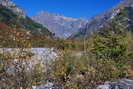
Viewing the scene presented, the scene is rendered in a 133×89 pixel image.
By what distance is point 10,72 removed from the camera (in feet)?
16.3

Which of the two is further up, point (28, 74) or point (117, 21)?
point (117, 21)

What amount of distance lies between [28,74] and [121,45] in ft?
17.3

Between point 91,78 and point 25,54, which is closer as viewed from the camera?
point 25,54

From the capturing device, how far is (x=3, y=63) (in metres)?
4.50

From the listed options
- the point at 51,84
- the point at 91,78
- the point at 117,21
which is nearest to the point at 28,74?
the point at 51,84

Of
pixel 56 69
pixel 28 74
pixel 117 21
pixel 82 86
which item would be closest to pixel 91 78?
pixel 82 86

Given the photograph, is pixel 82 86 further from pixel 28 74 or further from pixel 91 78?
pixel 28 74

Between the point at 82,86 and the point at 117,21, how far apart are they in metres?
4.95

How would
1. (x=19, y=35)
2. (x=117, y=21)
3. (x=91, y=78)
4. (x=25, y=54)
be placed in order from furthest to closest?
(x=117, y=21)
(x=91, y=78)
(x=19, y=35)
(x=25, y=54)

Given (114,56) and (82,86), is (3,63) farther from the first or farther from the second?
(114,56)

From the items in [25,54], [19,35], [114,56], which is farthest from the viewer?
[114,56]

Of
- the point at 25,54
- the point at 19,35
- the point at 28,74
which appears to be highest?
the point at 19,35

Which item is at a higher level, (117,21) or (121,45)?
(117,21)

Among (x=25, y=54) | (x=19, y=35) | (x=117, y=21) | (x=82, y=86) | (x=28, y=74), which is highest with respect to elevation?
(x=117, y=21)
